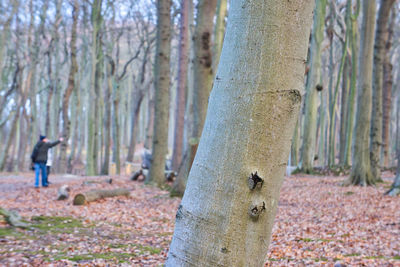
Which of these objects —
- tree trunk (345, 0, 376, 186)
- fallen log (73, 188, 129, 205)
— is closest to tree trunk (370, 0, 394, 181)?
tree trunk (345, 0, 376, 186)

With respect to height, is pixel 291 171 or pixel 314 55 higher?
pixel 314 55

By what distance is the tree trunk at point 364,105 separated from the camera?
10484 mm

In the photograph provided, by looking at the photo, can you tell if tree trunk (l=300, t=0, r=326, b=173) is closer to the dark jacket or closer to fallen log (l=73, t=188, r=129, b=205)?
fallen log (l=73, t=188, r=129, b=205)

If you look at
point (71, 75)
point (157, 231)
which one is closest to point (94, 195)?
point (157, 231)

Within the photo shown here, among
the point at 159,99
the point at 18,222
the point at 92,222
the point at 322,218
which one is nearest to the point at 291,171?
the point at 159,99

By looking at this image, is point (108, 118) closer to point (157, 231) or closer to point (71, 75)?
point (71, 75)

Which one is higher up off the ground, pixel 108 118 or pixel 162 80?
pixel 162 80

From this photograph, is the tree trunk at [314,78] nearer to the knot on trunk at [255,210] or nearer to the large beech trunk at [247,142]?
the large beech trunk at [247,142]

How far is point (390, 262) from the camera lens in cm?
404

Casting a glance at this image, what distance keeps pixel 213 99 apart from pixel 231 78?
140mm

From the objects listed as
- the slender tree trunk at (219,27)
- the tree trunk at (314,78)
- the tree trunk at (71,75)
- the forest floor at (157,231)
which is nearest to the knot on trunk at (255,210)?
the forest floor at (157,231)

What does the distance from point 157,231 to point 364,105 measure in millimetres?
7501

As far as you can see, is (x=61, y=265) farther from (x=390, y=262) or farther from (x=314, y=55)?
(x=314, y=55)

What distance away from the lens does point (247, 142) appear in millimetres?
1627
